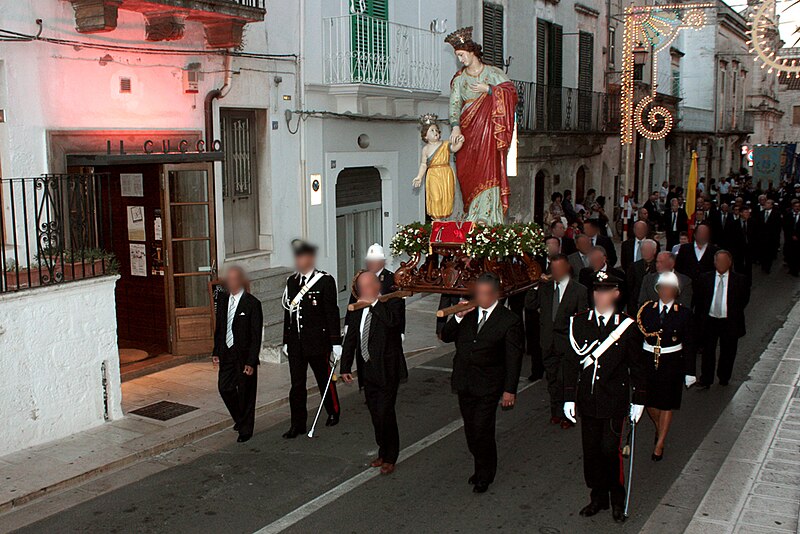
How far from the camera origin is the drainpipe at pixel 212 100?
11617 millimetres

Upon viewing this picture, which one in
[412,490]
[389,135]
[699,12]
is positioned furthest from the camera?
[699,12]

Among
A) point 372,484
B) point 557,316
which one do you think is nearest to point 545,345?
point 557,316

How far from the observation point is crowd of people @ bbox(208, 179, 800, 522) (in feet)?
20.9

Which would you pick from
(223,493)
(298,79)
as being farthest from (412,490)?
(298,79)

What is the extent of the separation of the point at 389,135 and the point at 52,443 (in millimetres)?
9079

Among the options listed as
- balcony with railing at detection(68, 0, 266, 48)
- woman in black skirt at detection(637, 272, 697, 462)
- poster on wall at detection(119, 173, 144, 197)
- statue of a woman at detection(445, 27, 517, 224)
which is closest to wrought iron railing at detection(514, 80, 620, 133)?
statue of a woman at detection(445, 27, 517, 224)

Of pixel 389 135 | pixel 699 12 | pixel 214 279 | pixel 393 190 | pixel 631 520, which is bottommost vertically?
pixel 631 520

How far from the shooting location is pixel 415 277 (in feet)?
32.7

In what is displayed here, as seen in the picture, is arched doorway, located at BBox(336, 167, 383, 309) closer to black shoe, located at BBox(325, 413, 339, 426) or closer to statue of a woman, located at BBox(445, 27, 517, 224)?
statue of a woman, located at BBox(445, 27, 517, 224)

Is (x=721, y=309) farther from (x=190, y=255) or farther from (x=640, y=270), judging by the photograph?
(x=190, y=255)

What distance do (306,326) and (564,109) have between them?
16016 millimetres

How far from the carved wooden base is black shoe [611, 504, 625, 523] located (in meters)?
3.46

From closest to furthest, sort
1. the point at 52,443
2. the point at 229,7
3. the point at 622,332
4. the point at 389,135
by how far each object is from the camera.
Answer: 1. the point at 622,332
2. the point at 52,443
3. the point at 229,7
4. the point at 389,135

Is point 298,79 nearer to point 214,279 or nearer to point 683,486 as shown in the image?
point 214,279
